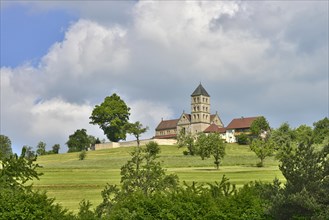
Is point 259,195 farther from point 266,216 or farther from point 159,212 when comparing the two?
point 159,212

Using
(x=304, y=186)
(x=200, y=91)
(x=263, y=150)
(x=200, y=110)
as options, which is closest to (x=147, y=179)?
(x=304, y=186)

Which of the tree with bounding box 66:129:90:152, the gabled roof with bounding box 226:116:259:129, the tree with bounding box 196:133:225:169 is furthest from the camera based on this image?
the gabled roof with bounding box 226:116:259:129

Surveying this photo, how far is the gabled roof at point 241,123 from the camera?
557 feet

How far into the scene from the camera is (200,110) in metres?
189

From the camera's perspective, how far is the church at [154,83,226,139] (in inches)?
7357

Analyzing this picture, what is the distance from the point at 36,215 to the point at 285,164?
947 cm

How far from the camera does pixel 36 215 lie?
20062mm

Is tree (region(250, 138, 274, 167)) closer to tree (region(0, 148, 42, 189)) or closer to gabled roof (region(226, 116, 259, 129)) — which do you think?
tree (region(0, 148, 42, 189))

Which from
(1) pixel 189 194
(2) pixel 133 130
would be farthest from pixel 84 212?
(2) pixel 133 130

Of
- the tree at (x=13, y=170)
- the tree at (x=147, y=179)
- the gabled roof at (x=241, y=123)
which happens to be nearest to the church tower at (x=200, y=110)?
the gabled roof at (x=241, y=123)

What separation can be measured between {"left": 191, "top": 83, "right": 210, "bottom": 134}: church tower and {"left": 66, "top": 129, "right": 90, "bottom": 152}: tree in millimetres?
38721

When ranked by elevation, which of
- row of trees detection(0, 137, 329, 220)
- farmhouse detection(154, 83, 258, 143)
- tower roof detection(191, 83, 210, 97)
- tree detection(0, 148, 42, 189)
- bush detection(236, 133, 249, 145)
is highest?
tower roof detection(191, 83, 210, 97)

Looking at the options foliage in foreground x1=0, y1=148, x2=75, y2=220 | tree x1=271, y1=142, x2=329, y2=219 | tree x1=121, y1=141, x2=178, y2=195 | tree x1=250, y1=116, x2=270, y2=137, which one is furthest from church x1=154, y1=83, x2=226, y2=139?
foliage in foreground x1=0, y1=148, x2=75, y2=220

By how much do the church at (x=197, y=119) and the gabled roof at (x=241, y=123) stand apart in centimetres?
866
